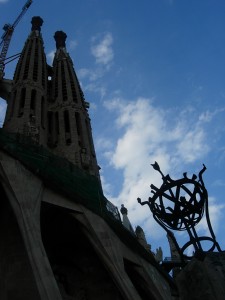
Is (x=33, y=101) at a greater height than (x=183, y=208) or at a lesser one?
greater

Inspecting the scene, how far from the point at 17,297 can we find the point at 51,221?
13.2ft

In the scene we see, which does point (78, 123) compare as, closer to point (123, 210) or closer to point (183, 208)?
point (123, 210)

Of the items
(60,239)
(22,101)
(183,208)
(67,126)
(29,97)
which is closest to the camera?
(183,208)

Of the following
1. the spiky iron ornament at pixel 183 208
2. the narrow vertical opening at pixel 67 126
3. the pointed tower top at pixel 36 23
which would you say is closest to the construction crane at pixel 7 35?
the pointed tower top at pixel 36 23

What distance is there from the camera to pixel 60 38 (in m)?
47.9

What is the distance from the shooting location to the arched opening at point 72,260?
16.6m

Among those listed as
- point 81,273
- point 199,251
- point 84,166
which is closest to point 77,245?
point 81,273

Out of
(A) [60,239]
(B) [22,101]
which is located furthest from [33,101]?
(A) [60,239]

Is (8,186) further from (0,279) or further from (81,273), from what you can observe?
(81,273)

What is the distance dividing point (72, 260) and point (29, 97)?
17.2 m

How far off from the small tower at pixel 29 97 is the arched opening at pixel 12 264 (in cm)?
745

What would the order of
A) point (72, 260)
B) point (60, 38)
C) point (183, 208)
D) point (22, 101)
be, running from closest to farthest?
point (183, 208) → point (72, 260) → point (22, 101) → point (60, 38)

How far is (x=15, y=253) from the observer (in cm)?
1586

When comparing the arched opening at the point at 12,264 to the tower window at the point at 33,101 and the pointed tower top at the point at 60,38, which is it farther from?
the pointed tower top at the point at 60,38
